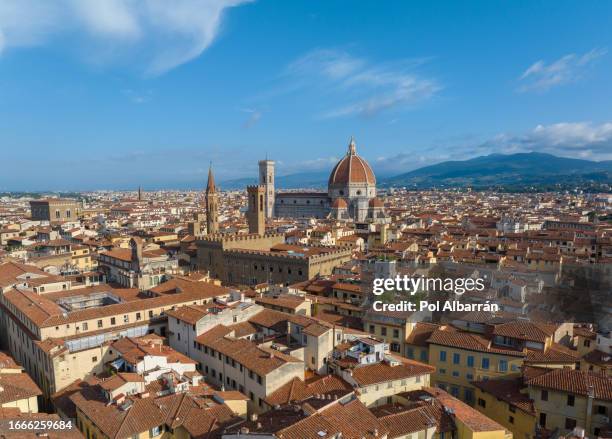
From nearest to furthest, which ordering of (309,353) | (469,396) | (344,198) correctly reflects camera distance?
(309,353) < (469,396) < (344,198)

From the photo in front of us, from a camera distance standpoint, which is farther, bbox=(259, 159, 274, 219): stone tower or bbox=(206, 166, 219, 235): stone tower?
bbox=(259, 159, 274, 219): stone tower

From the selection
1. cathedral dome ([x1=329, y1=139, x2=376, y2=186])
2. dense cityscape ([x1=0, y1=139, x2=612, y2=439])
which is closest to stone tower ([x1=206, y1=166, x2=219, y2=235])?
dense cityscape ([x1=0, y1=139, x2=612, y2=439])

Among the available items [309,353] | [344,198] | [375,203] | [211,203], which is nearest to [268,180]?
[344,198]

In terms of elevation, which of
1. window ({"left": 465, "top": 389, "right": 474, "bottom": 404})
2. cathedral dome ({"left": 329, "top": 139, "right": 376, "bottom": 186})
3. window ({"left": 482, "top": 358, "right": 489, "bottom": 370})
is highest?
cathedral dome ({"left": 329, "top": 139, "right": 376, "bottom": 186})

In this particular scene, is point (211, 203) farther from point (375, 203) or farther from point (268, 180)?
point (268, 180)

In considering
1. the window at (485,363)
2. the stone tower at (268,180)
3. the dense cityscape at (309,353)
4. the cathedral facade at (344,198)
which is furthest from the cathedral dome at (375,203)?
the window at (485,363)

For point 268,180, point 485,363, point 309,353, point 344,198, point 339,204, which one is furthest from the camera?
point 268,180

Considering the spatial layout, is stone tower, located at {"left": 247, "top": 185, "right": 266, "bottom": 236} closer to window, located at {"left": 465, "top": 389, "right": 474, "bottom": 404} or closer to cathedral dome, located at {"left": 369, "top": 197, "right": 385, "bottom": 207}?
window, located at {"left": 465, "top": 389, "right": 474, "bottom": 404}

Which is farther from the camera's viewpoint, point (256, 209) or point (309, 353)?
point (256, 209)
